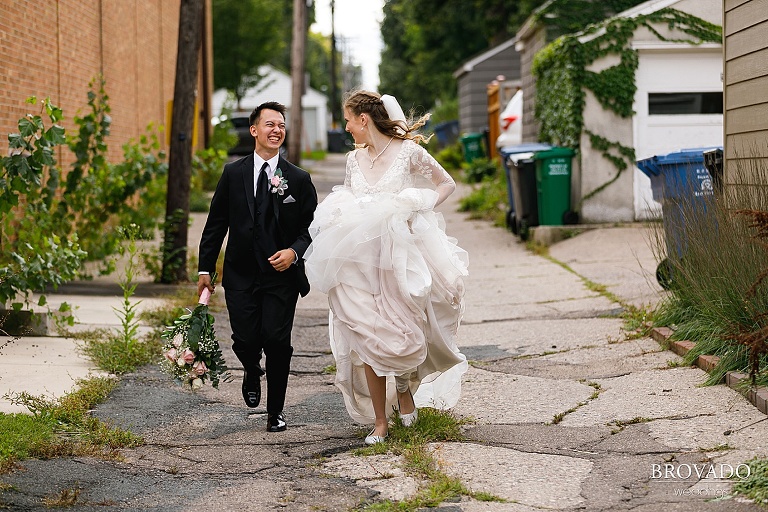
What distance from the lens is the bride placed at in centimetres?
560

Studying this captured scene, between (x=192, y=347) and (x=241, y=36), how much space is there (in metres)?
39.0

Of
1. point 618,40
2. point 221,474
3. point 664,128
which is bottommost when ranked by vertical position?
point 221,474

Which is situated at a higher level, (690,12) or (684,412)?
(690,12)

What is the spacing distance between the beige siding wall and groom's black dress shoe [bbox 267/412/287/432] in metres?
3.96

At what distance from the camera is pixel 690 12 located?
1469cm

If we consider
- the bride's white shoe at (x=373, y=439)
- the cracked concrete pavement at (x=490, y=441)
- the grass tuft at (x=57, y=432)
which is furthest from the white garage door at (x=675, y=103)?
the grass tuft at (x=57, y=432)

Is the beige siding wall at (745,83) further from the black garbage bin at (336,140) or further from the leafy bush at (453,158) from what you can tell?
the black garbage bin at (336,140)

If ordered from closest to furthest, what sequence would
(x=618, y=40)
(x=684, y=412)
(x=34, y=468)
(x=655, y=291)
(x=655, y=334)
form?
1. (x=34, y=468)
2. (x=684, y=412)
3. (x=655, y=334)
4. (x=655, y=291)
5. (x=618, y=40)

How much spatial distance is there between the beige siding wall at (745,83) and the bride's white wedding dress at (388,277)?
310 centimetres

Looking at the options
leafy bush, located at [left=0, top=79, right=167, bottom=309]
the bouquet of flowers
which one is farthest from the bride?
leafy bush, located at [left=0, top=79, right=167, bottom=309]

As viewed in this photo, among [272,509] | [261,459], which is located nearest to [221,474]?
[261,459]

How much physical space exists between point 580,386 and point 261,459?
8.00ft

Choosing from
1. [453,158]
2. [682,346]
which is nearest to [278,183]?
[682,346]

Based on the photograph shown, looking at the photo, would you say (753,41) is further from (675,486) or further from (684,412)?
(675,486)
